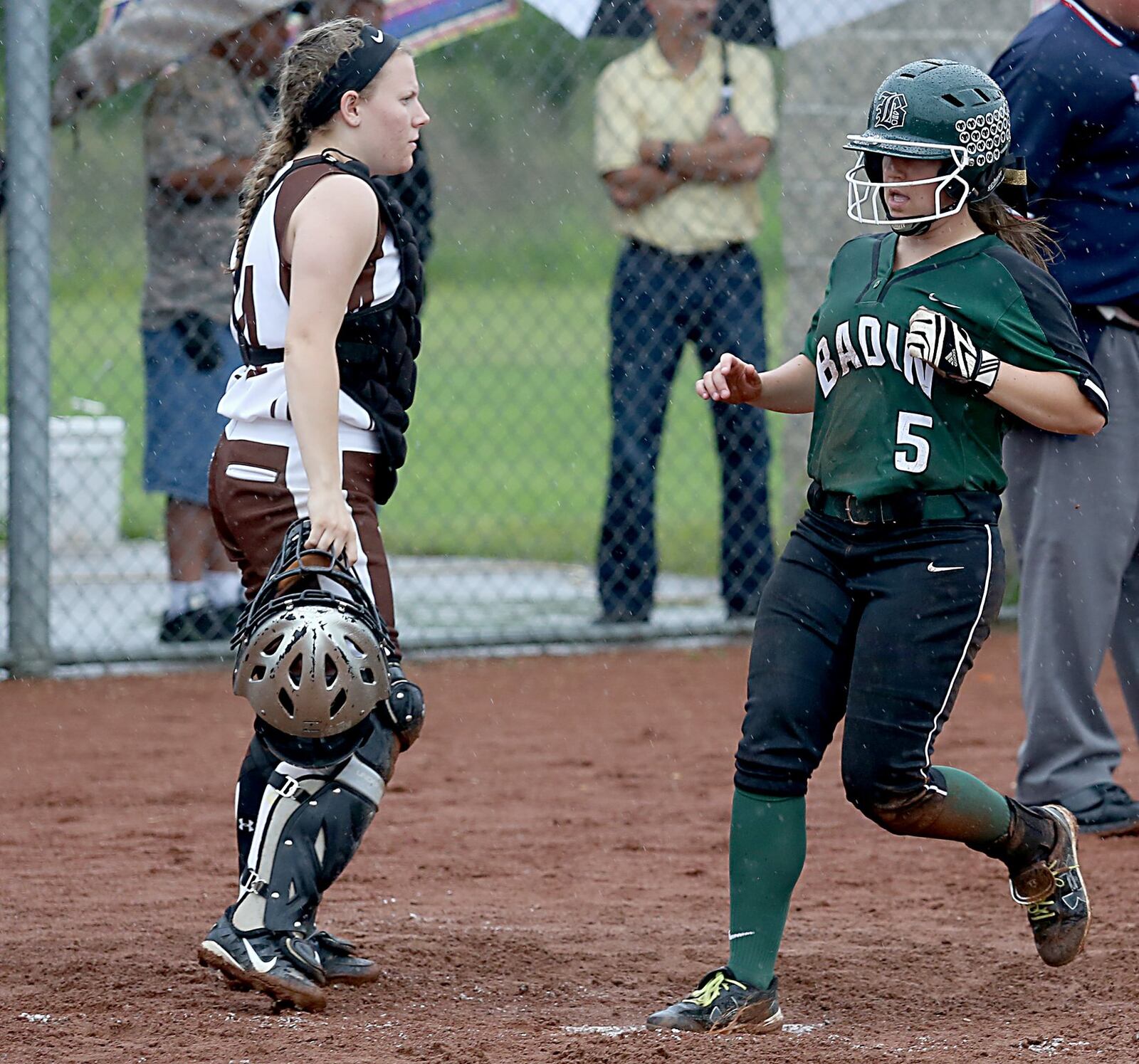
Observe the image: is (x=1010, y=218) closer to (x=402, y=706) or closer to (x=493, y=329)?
(x=402, y=706)

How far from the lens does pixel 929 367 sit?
10.4ft

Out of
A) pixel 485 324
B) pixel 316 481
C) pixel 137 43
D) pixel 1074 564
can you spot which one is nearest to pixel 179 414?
pixel 137 43

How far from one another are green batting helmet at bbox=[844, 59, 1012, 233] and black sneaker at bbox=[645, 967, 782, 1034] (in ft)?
4.61

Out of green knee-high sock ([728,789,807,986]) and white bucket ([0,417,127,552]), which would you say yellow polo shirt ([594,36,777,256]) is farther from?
green knee-high sock ([728,789,807,986])

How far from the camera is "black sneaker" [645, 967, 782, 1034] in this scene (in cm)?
317

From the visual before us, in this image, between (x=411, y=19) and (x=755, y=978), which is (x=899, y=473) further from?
(x=411, y=19)

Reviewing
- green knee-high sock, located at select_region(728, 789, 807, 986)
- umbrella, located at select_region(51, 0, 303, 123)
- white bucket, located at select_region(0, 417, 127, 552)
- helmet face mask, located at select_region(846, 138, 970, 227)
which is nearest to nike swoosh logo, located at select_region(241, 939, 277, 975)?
green knee-high sock, located at select_region(728, 789, 807, 986)

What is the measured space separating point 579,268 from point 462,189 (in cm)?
177

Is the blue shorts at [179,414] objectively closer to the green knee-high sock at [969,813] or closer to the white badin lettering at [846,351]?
the white badin lettering at [846,351]

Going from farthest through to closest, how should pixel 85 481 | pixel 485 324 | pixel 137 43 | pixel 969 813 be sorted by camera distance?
pixel 485 324, pixel 85 481, pixel 137 43, pixel 969 813

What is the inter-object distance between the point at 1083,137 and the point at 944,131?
53.0 inches

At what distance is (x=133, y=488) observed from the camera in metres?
11.2

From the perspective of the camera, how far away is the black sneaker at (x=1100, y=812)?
4625 mm

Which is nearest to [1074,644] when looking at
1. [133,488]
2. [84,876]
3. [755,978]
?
[755,978]
